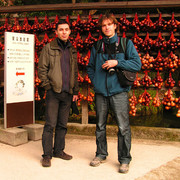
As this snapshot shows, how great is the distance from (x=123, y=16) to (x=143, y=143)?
243 cm

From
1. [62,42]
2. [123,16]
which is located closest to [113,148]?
[62,42]

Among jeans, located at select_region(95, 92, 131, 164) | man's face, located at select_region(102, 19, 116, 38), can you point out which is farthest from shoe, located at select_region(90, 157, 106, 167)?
man's face, located at select_region(102, 19, 116, 38)

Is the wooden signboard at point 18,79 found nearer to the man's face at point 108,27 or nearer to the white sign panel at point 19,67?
the white sign panel at point 19,67

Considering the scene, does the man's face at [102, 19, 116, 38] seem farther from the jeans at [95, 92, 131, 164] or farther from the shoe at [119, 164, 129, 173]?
the shoe at [119, 164, 129, 173]

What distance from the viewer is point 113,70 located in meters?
3.44

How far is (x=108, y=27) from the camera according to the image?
3.50 m

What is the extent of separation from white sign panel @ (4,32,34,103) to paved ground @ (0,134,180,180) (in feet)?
3.04

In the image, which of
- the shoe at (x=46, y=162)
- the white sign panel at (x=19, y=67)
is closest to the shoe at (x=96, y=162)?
the shoe at (x=46, y=162)

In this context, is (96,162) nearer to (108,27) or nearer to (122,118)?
(122,118)

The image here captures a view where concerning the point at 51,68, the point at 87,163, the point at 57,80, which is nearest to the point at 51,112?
the point at 57,80

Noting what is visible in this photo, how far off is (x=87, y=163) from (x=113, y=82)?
126cm

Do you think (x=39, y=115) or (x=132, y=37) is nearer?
(x=132, y=37)

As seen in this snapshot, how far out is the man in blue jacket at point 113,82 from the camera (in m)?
3.47

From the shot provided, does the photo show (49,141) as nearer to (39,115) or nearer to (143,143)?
(143,143)
